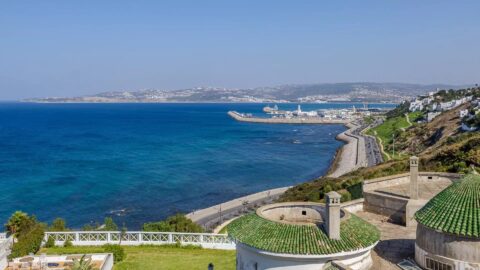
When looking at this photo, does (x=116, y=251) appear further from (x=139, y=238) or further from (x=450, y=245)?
(x=450, y=245)

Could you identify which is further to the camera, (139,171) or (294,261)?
(139,171)

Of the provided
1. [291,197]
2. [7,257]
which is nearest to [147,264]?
[7,257]

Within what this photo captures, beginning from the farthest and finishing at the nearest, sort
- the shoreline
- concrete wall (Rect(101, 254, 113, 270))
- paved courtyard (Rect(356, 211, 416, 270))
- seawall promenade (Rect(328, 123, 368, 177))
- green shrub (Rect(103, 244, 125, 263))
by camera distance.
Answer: seawall promenade (Rect(328, 123, 368, 177)) < the shoreline < green shrub (Rect(103, 244, 125, 263)) < concrete wall (Rect(101, 254, 113, 270)) < paved courtyard (Rect(356, 211, 416, 270))

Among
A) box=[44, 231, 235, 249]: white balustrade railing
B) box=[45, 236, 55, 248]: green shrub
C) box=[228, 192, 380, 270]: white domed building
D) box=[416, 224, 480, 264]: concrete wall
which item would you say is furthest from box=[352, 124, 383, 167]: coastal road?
box=[228, 192, 380, 270]: white domed building

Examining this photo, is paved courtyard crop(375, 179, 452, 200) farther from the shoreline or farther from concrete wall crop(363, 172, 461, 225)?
the shoreline

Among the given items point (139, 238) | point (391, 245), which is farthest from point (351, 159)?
Result: point (391, 245)

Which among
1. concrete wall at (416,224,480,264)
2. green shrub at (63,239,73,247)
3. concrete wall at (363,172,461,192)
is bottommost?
green shrub at (63,239,73,247)

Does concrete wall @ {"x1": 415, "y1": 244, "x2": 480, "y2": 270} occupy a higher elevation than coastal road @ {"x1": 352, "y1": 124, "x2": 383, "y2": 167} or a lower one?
higher

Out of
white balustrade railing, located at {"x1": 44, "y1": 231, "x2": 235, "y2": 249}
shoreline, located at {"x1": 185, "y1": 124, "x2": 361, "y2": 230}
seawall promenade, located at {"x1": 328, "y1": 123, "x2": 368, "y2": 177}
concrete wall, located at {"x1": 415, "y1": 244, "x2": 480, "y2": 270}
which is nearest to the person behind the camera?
concrete wall, located at {"x1": 415, "y1": 244, "x2": 480, "y2": 270}

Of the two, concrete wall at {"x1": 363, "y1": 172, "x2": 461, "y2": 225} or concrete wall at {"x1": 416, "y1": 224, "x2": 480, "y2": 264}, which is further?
concrete wall at {"x1": 363, "y1": 172, "x2": 461, "y2": 225}
